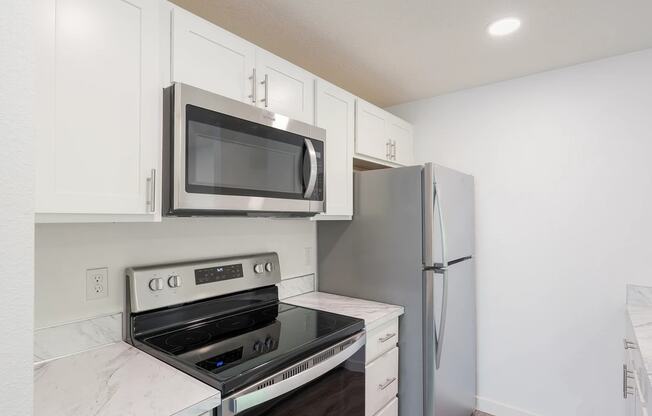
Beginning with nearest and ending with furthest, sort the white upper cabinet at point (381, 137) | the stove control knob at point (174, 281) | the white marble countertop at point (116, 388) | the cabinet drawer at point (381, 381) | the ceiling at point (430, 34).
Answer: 1. the white marble countertop at point (116, 388)
2. the stove control knob at point (174, 281)
3. the ceiling at point (430, 34)
4. the cabinet drawer at point (381, 381)
5. the white upper cabinet at point (381, 137)

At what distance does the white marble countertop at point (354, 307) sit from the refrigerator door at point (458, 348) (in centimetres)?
27

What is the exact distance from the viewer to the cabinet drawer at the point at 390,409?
1.77 metres

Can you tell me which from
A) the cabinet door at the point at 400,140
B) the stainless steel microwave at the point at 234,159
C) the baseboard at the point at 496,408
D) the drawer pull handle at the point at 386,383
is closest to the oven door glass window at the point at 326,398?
the drawer pull handle at the point at 386,383

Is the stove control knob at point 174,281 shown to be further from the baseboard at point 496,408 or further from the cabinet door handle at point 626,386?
the baseboard at point 496,408

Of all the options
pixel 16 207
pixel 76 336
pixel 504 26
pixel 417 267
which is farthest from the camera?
pixel 417 267

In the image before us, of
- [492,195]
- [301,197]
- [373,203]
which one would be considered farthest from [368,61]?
[492,195]

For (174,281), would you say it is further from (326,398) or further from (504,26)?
Result: (504,26)

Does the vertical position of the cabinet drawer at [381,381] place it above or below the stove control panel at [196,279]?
below

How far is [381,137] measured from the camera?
7.77 ft

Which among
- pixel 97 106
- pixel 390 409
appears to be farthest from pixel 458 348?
pixel 97 106

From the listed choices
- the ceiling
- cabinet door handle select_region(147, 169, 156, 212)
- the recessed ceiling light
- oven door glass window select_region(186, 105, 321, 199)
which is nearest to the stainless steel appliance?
cabinet door handle select_region(147, 169, 156, 212)

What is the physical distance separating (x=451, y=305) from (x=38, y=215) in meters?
1.98

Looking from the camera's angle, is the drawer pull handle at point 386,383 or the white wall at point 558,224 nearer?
the drawer pull handle at point 386,383

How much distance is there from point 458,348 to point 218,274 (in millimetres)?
1540
